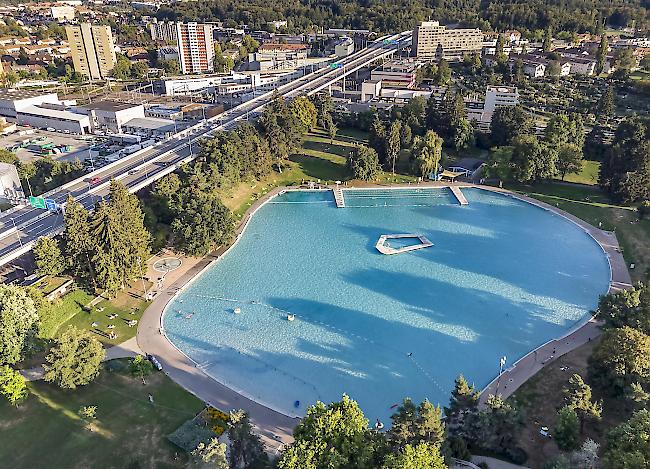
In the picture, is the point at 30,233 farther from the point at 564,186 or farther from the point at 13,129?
the point at 564,186

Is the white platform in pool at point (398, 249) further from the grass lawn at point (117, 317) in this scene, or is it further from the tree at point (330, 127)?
the tree at point (330, 127)

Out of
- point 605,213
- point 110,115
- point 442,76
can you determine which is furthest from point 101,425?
point 442,76

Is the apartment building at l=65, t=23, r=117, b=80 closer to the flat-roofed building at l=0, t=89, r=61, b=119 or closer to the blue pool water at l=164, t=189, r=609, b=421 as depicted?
the flat-roofed building at l=0, t=89, r=61, b=119

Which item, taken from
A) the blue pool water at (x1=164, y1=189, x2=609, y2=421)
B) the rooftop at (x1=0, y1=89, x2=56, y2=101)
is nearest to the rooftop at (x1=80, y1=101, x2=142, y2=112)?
the rooftop at (x1=0, y1=89, x2=56, y2=101)

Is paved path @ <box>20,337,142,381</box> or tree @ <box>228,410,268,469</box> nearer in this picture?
tree @ <box>228,410,268,469</box>

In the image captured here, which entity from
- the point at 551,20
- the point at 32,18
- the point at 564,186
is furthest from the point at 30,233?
the point at 32,18

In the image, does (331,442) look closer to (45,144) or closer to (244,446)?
Answer: (244,446)
